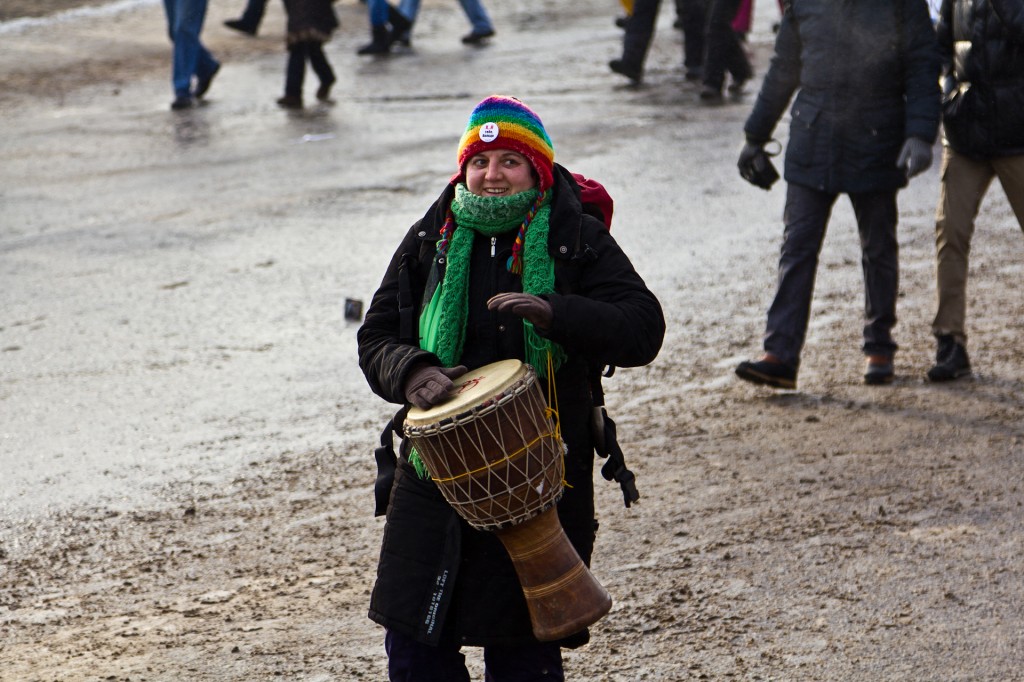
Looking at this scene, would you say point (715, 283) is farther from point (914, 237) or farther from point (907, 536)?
point (907, 536)

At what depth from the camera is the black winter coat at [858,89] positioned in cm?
626

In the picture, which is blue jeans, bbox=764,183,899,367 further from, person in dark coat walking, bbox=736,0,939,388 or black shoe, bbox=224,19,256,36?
black shoe, bbox=224,19,256,36

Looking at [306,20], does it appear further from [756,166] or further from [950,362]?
[950,362]

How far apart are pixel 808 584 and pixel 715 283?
146 inches

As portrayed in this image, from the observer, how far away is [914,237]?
868 cm

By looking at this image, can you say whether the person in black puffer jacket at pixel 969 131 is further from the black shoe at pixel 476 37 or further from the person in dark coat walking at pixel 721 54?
the black shoe at pixel 476 37

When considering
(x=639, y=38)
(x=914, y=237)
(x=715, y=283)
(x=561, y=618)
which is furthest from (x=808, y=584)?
(x=639, y=38)

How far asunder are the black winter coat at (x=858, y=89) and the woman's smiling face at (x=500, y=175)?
→ 10.9ft

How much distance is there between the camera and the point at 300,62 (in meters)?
13.7

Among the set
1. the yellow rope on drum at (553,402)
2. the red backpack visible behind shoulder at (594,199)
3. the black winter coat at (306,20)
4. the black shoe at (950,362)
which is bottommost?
the black winter coat at (306,20)

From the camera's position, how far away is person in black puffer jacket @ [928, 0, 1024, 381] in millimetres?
6227

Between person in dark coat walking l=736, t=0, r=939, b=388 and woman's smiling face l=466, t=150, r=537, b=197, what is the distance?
10.5 feet

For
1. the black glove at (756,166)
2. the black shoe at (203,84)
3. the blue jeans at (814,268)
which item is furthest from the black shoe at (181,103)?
the blue jeans at (814,268)

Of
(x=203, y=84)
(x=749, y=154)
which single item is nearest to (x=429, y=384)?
(x=749, y=154)
